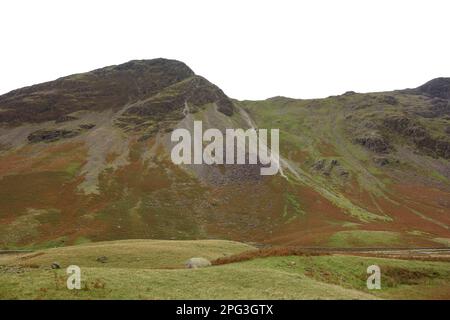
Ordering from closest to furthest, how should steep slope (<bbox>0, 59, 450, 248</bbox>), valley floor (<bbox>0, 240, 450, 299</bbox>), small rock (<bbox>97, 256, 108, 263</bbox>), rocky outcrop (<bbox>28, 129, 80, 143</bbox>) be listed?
valley floor (<bbox>0, 240, 450, 299</bbox>)
small rock (<bbox>97, 256, 108, 263</bbox>)
steep slope (<bbox>0, 59, 450, 248</bbox>)
rocky outcrop (<bbox>28, 129, 80, 143</bbox>)

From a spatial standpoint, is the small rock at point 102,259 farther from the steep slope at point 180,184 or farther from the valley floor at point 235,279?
the steep slope at point 180,184

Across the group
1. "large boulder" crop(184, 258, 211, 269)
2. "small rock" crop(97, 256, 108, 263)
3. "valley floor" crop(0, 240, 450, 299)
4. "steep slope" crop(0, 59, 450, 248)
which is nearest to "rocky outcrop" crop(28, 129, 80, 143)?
"steep slope" crop(0, 59, 450, 248)

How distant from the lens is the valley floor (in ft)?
84.0

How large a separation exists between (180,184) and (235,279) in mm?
98260

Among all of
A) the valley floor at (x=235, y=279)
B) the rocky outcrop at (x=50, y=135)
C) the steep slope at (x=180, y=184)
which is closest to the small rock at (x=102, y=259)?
the valley floor at (x=235, y=279)

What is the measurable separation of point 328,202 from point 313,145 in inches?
3046

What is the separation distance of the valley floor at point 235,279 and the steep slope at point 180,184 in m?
45.9

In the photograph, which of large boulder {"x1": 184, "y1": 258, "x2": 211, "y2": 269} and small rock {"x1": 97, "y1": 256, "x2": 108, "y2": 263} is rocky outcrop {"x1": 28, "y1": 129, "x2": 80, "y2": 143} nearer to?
small rock {"x1": 97, "y1": 256, "x2": 108, "y2": 263}

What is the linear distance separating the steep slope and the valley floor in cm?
4593

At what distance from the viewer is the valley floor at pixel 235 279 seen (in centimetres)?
2561

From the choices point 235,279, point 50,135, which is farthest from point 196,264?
point 50,135
